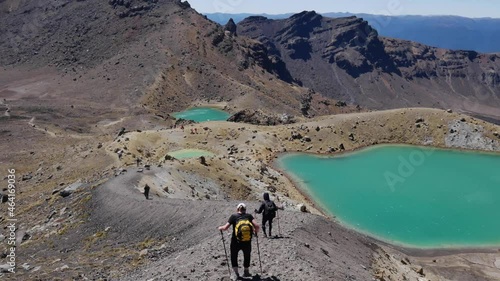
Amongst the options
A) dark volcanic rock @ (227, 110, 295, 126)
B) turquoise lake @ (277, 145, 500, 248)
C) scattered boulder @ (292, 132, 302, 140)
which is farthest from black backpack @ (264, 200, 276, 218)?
dark volcanic rock @ (227, 110, 295, 126)

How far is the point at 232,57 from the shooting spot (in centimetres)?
15838

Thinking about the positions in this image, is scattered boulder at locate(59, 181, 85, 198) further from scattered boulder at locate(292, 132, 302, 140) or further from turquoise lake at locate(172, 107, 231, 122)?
turquoise lake at locate(172, 107, 231, 122)

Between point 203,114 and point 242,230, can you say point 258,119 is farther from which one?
point 242,230

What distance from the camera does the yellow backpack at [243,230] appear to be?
17438 mm

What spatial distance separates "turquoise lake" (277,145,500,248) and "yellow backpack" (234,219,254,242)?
30052 mm

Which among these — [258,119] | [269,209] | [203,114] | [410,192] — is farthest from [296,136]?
[269,209]

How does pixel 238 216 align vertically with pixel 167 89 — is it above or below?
above

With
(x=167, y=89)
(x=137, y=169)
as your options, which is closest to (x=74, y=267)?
(x=137, y=169)

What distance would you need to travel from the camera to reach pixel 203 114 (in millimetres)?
116750

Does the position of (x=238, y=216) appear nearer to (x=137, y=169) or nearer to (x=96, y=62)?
(x=137, y=169)

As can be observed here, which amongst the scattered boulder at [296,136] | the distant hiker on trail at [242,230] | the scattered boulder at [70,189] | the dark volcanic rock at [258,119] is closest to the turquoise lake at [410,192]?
the scattered boulder at [296,136]

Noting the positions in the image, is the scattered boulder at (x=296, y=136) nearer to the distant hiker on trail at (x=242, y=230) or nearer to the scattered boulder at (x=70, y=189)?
the scattered boulder at (x=70, y=189)

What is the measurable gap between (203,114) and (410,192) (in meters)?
69.2

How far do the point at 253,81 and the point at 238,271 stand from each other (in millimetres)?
132707
